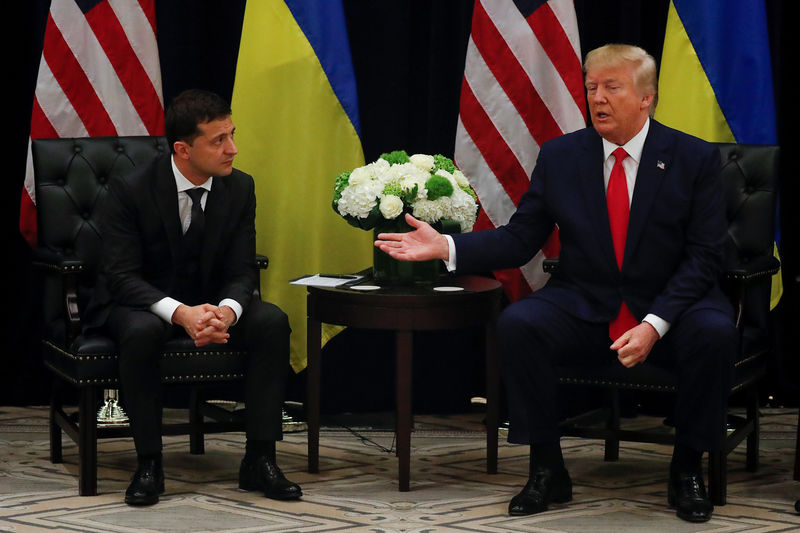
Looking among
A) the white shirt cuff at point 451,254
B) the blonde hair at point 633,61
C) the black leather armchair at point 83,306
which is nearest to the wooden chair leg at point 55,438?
the black leather armchair at point 83,306

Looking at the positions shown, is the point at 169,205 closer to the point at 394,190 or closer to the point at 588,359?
the point at 394,190

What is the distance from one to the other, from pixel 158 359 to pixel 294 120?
1.28m

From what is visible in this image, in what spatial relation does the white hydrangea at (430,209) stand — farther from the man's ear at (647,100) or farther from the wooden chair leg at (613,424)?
the wooden chair leg at (613,424)

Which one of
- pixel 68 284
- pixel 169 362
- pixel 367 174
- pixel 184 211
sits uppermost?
pixel 367 174

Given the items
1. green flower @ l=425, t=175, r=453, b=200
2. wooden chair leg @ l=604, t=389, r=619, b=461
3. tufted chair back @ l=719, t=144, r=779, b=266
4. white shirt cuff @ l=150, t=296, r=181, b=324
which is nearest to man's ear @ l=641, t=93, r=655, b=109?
tufted chair back @ l=719, t=144, r=779, b=266

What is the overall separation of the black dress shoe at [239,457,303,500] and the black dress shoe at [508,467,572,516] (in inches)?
26.1

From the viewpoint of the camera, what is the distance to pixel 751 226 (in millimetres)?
4246

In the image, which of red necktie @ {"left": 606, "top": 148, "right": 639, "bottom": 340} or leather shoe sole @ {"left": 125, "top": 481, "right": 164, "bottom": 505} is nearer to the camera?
leather shoe sole @ {"left": 125, "top": 481, "right": 164, "bottom": 505}

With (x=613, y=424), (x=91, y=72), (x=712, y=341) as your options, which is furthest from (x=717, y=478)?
(x=91, y=72)

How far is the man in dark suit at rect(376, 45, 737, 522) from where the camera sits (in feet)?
11.8

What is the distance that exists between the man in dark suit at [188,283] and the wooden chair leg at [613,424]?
118cm

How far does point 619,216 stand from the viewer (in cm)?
385

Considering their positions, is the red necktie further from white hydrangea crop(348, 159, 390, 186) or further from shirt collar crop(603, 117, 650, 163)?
white hydrangea crop(348, 159, 390, 186)

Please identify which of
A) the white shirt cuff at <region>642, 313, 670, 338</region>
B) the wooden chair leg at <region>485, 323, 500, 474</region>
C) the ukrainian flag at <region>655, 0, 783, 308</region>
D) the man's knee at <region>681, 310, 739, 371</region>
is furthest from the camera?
the ukrainian flag at <region>655, 0, 783, 308</region>
